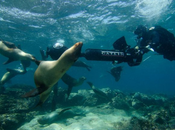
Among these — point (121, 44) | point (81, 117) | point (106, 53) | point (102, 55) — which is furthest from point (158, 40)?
point (81, 117)

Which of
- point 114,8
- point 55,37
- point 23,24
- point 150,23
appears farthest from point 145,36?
point 55,37

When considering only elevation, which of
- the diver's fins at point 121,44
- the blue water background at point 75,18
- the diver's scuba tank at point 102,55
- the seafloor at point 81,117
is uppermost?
the blue water background at point 75,18

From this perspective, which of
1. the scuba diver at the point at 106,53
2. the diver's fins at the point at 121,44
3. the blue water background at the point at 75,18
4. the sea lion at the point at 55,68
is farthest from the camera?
the blue water background at the point at 75,18

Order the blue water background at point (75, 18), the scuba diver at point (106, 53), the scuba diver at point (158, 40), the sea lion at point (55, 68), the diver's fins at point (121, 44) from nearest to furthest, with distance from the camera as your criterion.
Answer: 1. the sea lion at point (55, 68)
2. the scuba diver at point (106, 53)
3. the diver's fins at point (121, 44)
4. the scuba diver at point (158, 40)
5. the blue water background at point (75, 18)

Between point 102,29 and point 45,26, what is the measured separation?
8.84 metres

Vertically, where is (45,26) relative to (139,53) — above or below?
above

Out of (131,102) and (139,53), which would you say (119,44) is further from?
(131,102)

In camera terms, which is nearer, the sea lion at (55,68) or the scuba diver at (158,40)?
the sea lion at (55,68)

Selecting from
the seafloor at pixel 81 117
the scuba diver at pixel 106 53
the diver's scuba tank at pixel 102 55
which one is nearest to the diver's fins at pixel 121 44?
the scuba diver at pixel 106 53

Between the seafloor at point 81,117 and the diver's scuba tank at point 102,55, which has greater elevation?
the diver's scuba tank at point 102,55

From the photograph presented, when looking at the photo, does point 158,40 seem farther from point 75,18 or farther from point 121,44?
point 75,18

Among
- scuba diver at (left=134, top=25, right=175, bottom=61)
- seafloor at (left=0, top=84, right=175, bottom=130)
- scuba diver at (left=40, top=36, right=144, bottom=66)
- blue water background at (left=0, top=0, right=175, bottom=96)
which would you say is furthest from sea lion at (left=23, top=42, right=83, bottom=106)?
blue water background at (left=0, top=0, right=175, bottom=96)

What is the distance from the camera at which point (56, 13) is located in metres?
13.8

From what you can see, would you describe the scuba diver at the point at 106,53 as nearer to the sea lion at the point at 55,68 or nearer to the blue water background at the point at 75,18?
the sea lion at the point at 55,68
